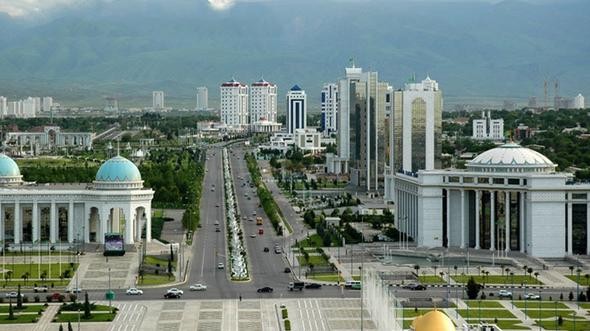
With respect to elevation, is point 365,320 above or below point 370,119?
below

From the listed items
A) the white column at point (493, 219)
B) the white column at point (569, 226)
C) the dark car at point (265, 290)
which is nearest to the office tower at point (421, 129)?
the white column at point (493, 219)

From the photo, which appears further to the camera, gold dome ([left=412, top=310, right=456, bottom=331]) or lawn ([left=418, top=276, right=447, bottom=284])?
lawn ([left=418, top=276, right=447, bottom=284])

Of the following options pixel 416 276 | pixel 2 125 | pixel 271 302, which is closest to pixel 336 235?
pixel 416 276

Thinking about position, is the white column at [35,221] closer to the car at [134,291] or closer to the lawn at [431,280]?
the car at [134,291]

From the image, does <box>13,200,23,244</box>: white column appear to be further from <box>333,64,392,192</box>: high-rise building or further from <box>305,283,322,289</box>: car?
<box>333,64,392,192</box>: high-rise building

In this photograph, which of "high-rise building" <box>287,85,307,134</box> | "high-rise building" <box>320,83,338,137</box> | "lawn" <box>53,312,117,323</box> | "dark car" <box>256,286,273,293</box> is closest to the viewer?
"lawn" <box>53,312,117,323</box>

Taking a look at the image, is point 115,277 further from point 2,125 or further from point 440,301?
point 2,125

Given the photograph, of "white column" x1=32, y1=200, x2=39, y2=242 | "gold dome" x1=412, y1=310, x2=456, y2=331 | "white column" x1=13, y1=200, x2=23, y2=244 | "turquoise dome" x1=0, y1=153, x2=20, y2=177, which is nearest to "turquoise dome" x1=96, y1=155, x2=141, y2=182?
"white column" x1=32, y1=200, x2=39, y2=242
